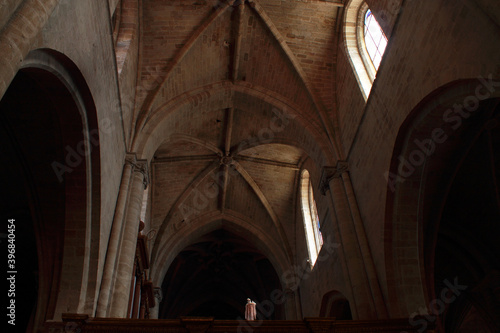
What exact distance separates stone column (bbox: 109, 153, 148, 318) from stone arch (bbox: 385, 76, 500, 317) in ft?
15.8

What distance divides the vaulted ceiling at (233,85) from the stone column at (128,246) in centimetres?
76

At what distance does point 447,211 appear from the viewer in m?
9.88

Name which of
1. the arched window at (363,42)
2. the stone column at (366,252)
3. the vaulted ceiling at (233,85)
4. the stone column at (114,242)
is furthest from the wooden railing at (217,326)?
the arched window at (363,42)

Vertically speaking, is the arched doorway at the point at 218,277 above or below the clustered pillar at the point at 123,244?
above

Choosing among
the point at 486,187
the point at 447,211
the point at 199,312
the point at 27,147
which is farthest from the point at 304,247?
the point at 199,312

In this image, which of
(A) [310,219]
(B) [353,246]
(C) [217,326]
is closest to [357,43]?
(B) [353,246]

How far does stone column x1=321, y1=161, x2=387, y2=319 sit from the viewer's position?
8.02m

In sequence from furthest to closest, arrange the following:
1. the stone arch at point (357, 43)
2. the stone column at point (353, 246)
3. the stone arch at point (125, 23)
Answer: the stone arch at point (357, 43)
the stone arch at point (125, 23)
the stone column at point (353, 246)

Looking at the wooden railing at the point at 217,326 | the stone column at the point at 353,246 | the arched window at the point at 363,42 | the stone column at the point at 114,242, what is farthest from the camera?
the arched window at the point at 363,42

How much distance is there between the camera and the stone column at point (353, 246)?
26.3 feet

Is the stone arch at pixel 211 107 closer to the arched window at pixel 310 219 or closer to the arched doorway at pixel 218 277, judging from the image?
the arched window at pixel 310 219

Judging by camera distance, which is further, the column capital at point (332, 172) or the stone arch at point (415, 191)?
the column capital at point (332, 172)

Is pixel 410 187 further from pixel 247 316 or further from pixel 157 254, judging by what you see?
pixel 157 254

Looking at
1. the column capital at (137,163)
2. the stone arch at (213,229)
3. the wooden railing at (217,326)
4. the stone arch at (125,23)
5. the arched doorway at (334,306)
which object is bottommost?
the wooden railing at (217,326)
